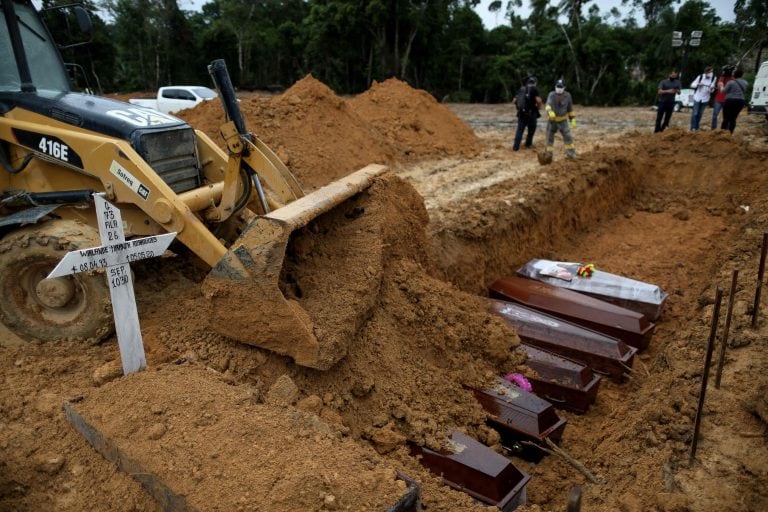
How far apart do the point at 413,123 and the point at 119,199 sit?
12495 millimetres

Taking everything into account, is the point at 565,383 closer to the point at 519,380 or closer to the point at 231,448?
the point at 519,380

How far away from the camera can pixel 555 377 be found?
5.10m

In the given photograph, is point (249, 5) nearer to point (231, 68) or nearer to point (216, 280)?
point (231, 68)

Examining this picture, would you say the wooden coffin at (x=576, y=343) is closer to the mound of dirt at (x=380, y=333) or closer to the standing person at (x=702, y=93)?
the mound of dirt at (x=380, y=333)

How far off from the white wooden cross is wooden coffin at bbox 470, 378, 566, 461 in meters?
2.69

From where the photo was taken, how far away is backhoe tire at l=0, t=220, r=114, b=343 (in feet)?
13.7

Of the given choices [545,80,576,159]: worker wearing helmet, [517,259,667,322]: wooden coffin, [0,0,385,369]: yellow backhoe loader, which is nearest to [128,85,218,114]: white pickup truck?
[545,80,576,159]: worker wearing helmet

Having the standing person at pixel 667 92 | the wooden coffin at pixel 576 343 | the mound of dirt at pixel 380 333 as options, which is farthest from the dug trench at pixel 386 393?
the standing person at pixel 667 92

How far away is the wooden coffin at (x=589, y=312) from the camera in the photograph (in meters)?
6.06

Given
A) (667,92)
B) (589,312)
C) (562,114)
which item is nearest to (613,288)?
(589,312)

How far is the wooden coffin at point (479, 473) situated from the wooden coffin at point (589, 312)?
279cm

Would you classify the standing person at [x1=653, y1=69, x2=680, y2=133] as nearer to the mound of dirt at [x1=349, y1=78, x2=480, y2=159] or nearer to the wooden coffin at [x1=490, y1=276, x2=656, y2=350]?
the mound of dirt at [x1=349, y1=78, x2=480, y2=159]

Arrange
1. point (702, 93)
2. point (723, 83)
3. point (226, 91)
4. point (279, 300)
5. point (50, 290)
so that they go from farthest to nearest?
1. point (702, 93)
2. point (723, 83)
3. point (226, 91)
4. point (50, 290)
5. point (279, 300)

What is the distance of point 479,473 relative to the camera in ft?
11.7
